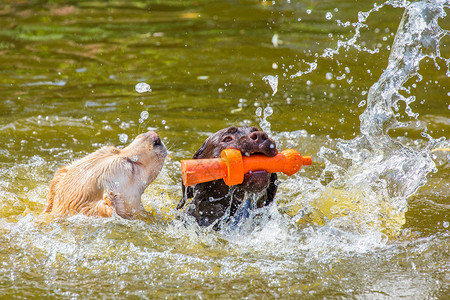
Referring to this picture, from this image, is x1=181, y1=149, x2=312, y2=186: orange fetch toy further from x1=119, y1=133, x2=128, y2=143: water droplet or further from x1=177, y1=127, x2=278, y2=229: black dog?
x1=119, y1=133, x2=128, y2=143: water droplet

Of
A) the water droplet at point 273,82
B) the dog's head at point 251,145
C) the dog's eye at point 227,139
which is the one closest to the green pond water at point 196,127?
the water droplet at point 273,82

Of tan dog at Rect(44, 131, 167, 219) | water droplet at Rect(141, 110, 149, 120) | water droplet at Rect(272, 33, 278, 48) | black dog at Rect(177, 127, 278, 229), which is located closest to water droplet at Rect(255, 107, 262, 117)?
water droplet at Rect(141, 110, 149, 120)

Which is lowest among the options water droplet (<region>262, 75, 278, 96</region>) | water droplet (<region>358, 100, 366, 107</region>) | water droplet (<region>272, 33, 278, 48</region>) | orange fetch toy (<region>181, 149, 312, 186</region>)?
water droplet (<region>358, 100, 366, 107</region>)

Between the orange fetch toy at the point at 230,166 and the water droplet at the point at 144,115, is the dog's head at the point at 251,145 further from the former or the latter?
the water droplet at the point at 144,115

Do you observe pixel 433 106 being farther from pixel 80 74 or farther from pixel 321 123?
pixel 80 74

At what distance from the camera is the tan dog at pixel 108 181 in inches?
191

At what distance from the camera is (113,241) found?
4.82 metres

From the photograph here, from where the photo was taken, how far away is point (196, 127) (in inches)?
320

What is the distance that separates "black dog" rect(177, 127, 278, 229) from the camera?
4762mm

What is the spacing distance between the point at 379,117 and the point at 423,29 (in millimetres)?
1174

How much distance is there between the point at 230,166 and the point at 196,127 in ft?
11.9

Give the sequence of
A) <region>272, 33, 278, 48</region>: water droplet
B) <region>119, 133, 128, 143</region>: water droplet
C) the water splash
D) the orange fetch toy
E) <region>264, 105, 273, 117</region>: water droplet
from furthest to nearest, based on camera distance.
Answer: <region>272, 33, 278, 48</region>: water droplet → <region>264, 105, 273, 117</region>: water droplet → <region>119, 133, 128, 143</region>: water droplet → the water splash → the orange fetch toy

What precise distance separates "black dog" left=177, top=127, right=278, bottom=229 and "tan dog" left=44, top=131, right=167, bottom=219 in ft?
1.46

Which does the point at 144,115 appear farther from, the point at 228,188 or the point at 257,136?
the point at 257,136
